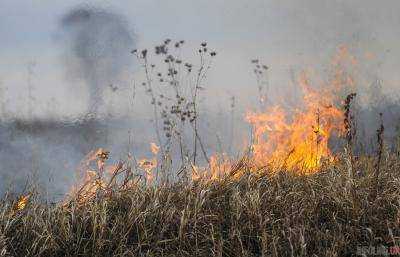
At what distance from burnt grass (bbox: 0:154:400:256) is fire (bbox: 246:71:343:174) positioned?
98cm

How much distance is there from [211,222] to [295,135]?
281 cm

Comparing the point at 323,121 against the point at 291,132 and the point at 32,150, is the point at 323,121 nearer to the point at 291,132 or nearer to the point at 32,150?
the point at 291,132

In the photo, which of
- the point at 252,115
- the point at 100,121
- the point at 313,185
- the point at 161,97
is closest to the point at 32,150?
the point at 100,121

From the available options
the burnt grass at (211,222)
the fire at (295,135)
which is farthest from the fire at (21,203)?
the fire at (295,135)

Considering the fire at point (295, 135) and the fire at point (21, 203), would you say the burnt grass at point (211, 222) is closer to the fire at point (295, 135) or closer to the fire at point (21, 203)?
the fire at point (21, 203)

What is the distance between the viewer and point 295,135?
8.08m

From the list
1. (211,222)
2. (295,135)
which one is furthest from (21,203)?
(295,135)

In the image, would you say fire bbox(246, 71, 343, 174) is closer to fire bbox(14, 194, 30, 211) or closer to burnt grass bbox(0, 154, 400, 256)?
burnt grass bbox(0, 154, 400, 256)

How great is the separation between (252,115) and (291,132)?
29.7 inches

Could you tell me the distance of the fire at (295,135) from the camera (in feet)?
23.8

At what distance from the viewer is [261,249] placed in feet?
17.3

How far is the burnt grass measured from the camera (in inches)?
205

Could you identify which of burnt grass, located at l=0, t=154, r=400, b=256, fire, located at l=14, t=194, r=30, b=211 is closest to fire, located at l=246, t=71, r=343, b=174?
burnt grass, located at l=0, t=154, r=400, b=256

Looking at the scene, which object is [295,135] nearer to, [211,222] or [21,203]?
[211,222]
